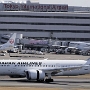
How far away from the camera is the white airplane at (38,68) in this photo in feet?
228

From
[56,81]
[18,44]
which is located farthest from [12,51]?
[56,81]

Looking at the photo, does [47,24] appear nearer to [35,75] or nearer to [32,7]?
[32,7]

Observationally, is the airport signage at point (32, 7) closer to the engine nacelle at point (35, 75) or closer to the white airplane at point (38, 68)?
the white airplane at point (38, 68)

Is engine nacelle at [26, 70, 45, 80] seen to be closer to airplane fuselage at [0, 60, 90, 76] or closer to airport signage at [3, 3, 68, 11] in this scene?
airplane fuselage at [0, 60, 90, 76]

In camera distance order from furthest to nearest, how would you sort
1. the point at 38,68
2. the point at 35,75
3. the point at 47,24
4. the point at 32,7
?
1. the point at 32,7
2. the point at 47,24
3. the point at 38,68
4. the point at 35,75

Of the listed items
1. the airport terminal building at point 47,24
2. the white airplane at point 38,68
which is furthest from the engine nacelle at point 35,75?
the airport terminal building at point 47,24

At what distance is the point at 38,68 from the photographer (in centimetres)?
7062

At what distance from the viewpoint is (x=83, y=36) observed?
190 meters

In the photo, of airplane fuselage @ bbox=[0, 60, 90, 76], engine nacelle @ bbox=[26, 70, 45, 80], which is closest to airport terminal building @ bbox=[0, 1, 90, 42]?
airplane fuselage @ bbox=[0, 60, 90, 76]

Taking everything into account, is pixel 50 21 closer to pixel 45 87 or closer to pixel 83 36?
pixel 83 36

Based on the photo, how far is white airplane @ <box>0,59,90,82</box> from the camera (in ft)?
228

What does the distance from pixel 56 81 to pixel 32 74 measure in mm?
4618

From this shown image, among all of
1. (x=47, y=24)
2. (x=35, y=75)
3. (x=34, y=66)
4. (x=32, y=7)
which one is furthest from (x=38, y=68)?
(x=32, y=7)

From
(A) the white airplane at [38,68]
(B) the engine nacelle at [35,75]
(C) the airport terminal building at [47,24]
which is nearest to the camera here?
(B) the engine nacelle at [35,75]
